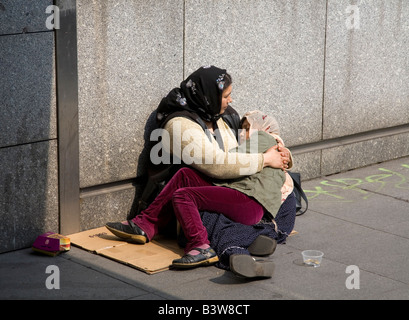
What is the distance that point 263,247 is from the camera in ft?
16.3

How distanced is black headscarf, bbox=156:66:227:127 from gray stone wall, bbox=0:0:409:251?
1.07ft

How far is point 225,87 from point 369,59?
2457mm

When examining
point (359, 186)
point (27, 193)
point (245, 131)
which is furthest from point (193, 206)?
point (359, 186)

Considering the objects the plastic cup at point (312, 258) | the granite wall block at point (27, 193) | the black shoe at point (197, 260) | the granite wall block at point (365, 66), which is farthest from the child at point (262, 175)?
the granite wall block at point (365, 66)

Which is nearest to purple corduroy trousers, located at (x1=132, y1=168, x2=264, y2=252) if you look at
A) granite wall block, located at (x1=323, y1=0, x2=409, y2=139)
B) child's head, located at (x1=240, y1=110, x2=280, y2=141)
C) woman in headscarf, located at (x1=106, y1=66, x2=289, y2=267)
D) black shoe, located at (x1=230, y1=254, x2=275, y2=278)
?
woman in headscarf, located at (x1=106, y1=66, x2=289, y2=267)

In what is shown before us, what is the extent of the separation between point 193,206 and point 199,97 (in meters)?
0.76

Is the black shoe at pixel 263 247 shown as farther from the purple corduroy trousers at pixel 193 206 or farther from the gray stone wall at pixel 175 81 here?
the gray stone wall at pixel 175 81

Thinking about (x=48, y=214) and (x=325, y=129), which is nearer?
(x=48, y=214)

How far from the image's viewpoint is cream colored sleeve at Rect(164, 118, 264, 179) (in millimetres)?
5062

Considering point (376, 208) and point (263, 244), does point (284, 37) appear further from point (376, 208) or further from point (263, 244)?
point (263, 244)

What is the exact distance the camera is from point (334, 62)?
22.5 feet

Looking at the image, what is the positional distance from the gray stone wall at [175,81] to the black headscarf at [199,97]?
327mm
